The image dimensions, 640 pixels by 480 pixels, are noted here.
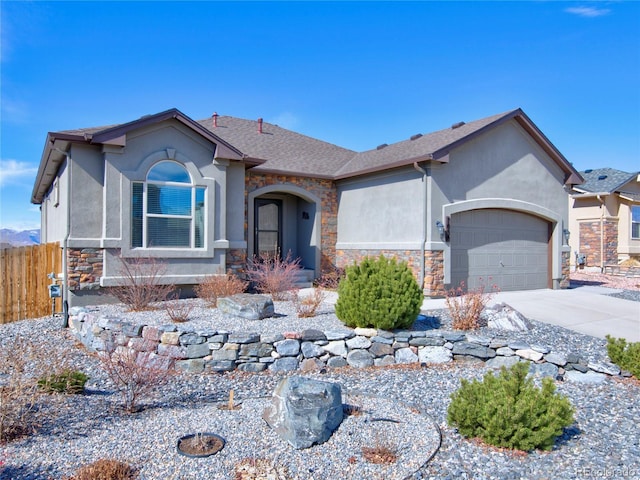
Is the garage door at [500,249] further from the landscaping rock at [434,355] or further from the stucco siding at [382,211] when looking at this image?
the landscaping rock at [434,355]

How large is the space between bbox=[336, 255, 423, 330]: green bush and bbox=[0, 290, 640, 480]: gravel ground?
88cm

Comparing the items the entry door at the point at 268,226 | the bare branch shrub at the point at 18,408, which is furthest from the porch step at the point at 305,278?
the bare branch shrub at the point at 18,408

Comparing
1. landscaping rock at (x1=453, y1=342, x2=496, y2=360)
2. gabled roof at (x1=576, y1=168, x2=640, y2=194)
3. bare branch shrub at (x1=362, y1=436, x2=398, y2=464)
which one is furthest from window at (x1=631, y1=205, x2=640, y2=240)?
bare branch shrub at (x1=362, y1=436, x2=398, y2=464)

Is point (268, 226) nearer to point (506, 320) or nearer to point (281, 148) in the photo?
point (281, 148)

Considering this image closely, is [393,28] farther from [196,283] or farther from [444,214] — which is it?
[196,283]

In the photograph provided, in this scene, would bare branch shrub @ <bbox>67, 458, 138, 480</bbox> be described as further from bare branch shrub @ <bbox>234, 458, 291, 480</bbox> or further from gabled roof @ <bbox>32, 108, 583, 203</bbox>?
gabled roof @ <bbox>32, 108, 583, 203</bbox>

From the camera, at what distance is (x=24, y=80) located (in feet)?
33.5

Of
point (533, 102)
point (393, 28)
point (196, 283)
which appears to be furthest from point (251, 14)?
point (533, 102)

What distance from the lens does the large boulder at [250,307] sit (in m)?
7.54

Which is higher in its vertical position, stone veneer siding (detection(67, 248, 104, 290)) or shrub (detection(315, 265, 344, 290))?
stone veneer siding (detection(67, 248, 104, 290))

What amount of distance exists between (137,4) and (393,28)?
6030mm

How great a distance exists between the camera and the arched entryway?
13.4 metres

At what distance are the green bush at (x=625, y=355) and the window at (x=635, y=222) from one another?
18.3 m

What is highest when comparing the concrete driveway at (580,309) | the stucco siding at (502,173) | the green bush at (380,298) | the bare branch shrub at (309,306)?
the stucco siding at (502,173)
